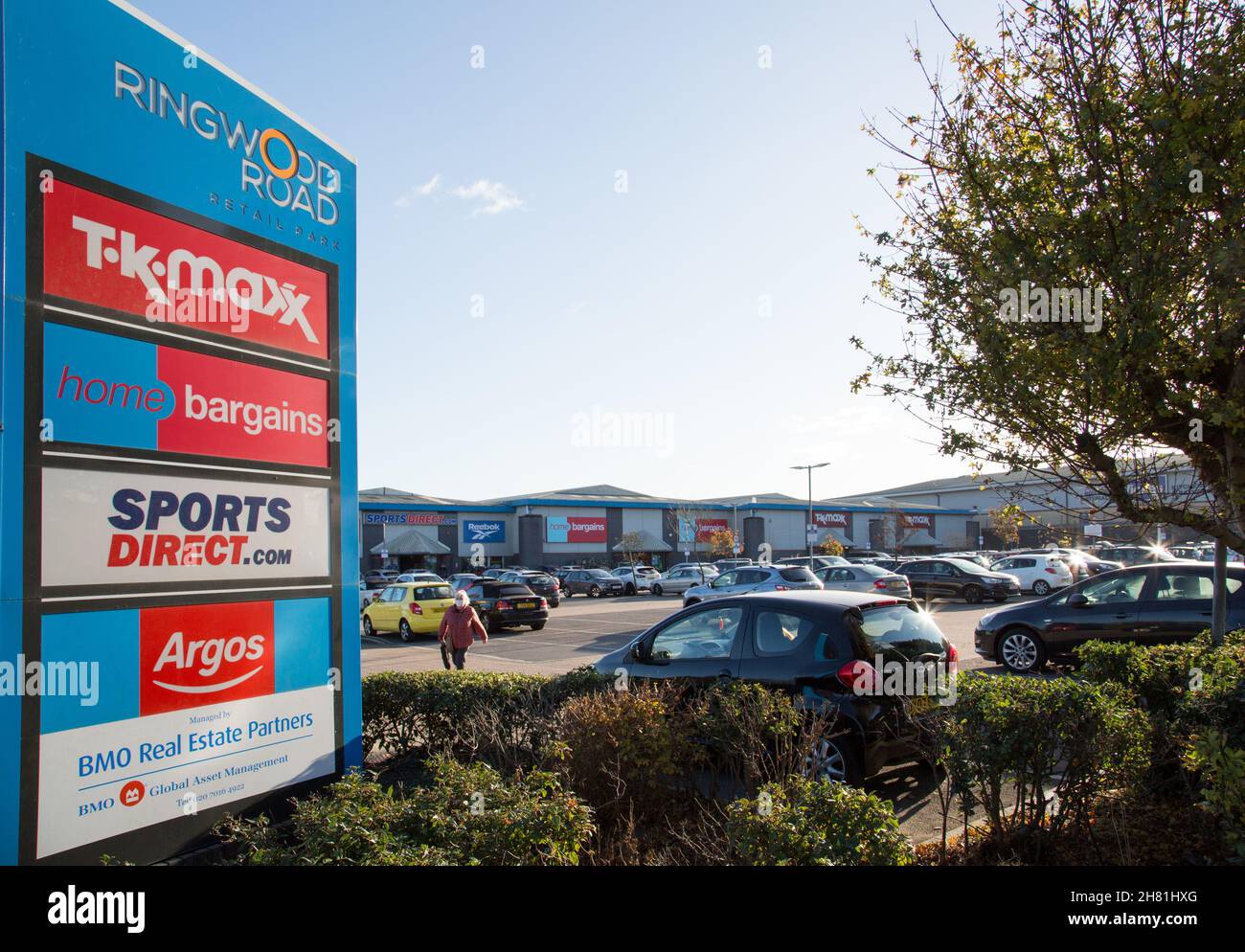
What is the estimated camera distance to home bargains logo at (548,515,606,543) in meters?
60.2

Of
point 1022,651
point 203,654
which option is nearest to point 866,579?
point 1022,651

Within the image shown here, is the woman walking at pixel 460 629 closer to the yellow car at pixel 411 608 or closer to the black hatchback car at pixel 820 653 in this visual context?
the black hatchback car at pixel 820 653

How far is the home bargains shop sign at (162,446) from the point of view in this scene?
155 inches

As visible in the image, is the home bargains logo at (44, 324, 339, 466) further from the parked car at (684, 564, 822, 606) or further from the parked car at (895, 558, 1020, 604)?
the parked car at (895, 558, 1020, 604)

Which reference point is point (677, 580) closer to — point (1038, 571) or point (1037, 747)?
point (1038, 571)

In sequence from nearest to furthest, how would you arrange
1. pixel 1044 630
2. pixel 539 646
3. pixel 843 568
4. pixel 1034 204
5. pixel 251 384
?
pixel 1034 204 → pixel 251 384 → pixel 1044 630 → pixel 539 646 → pixel 843 568

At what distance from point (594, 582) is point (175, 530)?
122 feet

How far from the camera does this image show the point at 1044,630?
11539 mm

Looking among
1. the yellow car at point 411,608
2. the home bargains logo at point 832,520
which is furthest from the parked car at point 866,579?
the home bargains logo at point 832,520

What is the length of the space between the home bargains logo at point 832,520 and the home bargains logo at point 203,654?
221 feet

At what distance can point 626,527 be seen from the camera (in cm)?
6406
